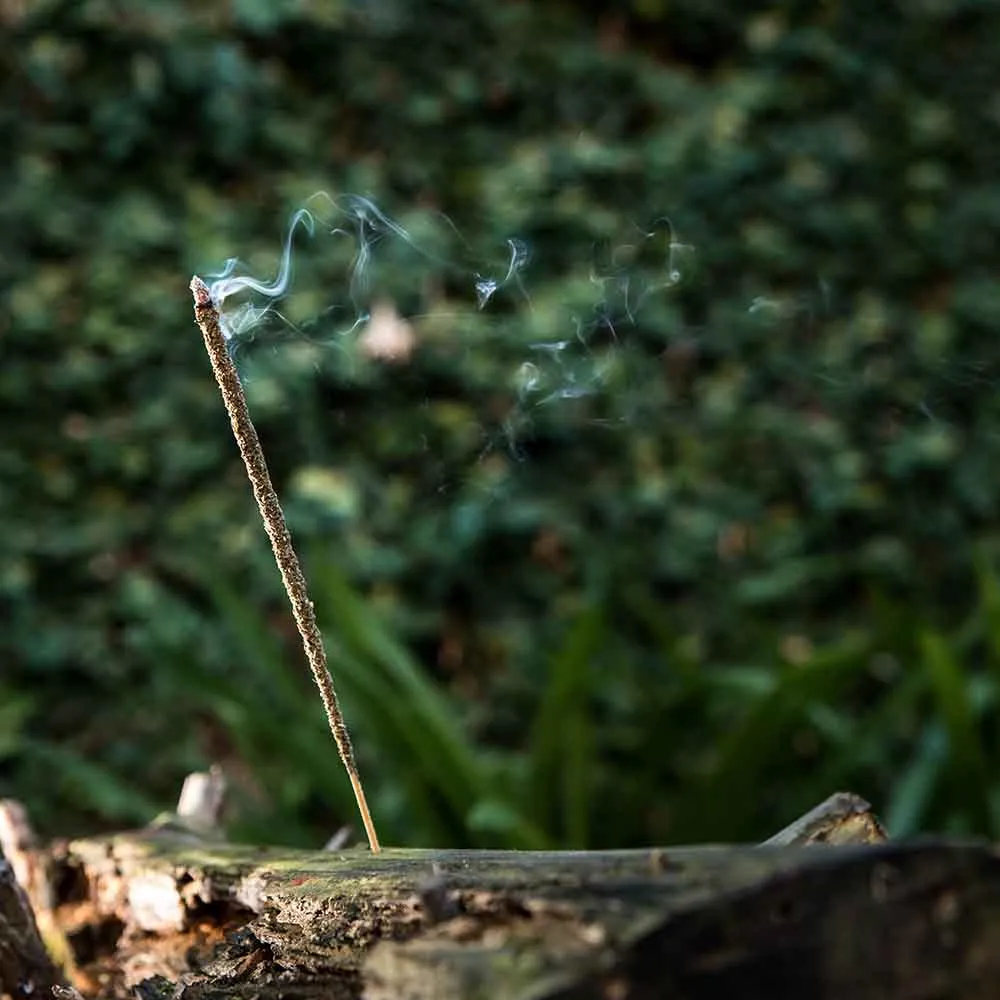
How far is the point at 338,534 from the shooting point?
286 centimetres

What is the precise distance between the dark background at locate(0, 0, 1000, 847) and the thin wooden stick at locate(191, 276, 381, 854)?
4.93ft

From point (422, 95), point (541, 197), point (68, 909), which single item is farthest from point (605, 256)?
point (68, 909)

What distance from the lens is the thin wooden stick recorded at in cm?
90

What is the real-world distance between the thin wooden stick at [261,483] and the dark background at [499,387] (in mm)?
1504

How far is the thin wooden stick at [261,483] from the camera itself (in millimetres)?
896

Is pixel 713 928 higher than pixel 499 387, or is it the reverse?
pixel 499 387

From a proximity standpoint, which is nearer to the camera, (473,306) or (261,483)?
(261,483)

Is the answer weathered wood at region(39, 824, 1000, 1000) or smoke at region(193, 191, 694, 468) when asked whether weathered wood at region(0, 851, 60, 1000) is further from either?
smoke at region(193, 191, 694, 468)

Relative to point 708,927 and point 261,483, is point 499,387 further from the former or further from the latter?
point 708,927

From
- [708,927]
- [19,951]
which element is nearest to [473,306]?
[19,951]

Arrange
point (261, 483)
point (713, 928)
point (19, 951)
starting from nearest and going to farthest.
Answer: point (713, 928), point (261, 483), point (19, 951)

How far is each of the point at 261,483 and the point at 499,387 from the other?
1.96 m

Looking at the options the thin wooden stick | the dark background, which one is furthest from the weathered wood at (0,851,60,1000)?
the dark background

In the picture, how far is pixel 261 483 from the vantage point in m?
0.92
